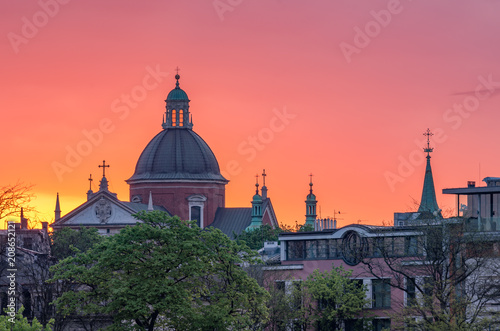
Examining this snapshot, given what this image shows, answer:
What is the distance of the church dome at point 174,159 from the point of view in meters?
167

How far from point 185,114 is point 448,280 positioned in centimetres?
→ 9879

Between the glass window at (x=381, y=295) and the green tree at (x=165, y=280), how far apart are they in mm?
16295

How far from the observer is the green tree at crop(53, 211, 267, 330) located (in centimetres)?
6731

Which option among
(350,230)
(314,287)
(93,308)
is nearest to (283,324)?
(314,287)

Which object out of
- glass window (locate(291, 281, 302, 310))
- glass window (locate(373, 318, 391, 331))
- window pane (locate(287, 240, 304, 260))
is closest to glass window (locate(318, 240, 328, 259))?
window pane (locate(287, 240, 304, 260))

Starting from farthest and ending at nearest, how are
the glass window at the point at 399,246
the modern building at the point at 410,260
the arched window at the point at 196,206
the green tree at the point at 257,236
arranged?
1. the arched window at the point at 196,206
2. the green tree at the point at 257,236
3. the glass window at the point at 399,246
4. the modern building at the point at 410,260

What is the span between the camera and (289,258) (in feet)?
308

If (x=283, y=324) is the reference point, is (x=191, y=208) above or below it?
above

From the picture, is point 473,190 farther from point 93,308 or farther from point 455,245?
point 93,308

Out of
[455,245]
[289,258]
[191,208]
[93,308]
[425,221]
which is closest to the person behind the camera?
[93,308]

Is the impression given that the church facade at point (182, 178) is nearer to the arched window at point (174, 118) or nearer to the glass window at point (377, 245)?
the arched window at point (174, 118)

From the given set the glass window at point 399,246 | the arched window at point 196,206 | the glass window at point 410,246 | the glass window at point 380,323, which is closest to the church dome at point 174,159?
the arched window at point 196,206

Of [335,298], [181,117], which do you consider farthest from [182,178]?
[335,298]

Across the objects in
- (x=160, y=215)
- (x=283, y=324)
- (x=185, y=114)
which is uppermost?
(x=185, y=114)
